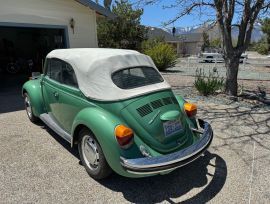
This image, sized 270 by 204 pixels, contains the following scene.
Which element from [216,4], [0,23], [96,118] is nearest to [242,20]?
[216,4]

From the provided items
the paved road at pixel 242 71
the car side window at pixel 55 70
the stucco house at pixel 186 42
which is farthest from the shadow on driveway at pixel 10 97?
the stucco house at pixel 186 42

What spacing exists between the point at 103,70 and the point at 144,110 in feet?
2.81

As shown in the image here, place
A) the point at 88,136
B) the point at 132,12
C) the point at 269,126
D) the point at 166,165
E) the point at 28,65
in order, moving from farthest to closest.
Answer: the point at 132,12
the point at 28,65
the point at 269,126
the point at 88,136
the point at 166,165

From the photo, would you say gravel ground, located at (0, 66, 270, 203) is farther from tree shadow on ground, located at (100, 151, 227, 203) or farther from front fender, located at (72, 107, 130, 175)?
front fender, located at (72, 107, 130, 175)

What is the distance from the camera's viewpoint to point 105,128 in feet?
10.5

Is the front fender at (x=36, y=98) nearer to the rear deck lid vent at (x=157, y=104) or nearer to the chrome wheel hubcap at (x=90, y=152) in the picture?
the chrome wheel hubcap at (x=90, y=152)

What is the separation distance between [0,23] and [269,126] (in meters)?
8.71

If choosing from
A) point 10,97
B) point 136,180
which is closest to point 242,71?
point 10,97

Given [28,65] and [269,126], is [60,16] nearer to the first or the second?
[28,65]

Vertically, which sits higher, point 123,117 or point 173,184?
point 123,117

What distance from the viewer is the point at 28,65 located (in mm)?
14578

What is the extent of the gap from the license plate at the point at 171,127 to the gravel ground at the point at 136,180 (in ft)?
2.17

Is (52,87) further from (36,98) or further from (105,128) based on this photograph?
(105,128)

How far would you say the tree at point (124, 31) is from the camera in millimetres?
21453
